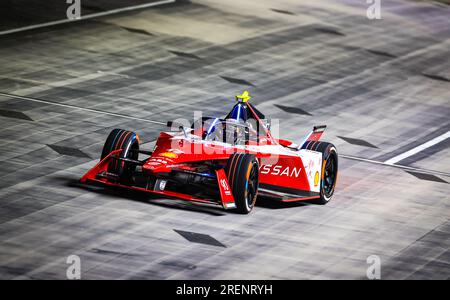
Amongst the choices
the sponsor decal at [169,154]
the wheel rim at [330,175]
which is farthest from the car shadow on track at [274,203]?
the sponsor decal at [169,154]

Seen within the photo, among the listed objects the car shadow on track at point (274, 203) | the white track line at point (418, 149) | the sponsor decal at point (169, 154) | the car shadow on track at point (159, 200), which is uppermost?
the sponsor decal at point (169, 154)

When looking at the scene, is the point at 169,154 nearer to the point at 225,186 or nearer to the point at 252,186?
the point at 225,186

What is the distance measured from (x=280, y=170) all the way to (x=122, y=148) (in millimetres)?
2977

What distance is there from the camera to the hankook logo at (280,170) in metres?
20.5

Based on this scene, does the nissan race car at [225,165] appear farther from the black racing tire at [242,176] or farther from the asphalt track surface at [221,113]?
the asphalt track surface at [221,113]

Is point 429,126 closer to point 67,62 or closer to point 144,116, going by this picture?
point 144,116

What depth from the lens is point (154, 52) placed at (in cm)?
3422

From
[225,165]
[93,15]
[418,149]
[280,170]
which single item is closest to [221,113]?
[418,149]

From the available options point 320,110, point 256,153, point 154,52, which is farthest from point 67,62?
point 256,153

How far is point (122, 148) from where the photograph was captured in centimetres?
2019

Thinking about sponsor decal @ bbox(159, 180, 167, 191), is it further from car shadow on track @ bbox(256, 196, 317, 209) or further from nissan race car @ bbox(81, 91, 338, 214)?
car shadow on track @ bbox(256, 196, 317, 209)

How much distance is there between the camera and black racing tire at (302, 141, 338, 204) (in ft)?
69.0

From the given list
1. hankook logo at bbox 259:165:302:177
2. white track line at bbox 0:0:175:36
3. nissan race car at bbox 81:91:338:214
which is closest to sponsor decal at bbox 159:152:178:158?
nissan race car at bbox 81:91:338:214

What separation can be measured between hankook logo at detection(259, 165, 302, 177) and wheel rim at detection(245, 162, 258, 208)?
3.51 ft
